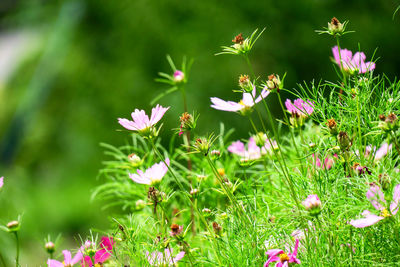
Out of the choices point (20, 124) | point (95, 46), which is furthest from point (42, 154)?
point (95, 46)

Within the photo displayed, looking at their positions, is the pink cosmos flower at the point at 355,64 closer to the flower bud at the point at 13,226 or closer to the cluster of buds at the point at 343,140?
the cluster of buds at the point at 343,140

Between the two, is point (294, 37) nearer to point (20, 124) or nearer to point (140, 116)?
point (140, 116)

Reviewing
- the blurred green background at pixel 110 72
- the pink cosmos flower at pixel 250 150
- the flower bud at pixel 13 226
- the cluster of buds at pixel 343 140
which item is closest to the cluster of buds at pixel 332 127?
the cluster of buds at pixel 343 140

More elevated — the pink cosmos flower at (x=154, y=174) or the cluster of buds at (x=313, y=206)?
the pink cosmos flower at (x=154, y=174)

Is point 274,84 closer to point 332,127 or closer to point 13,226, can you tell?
point 332,127

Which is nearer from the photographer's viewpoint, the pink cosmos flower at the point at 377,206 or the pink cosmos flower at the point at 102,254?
the pink cosmos flower at the point at 377,206

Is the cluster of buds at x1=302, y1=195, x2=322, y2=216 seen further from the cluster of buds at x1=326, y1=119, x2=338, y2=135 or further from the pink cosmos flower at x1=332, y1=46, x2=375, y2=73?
the pink cosmos flower at x1=332, y1=46, x2=375, y2=73
